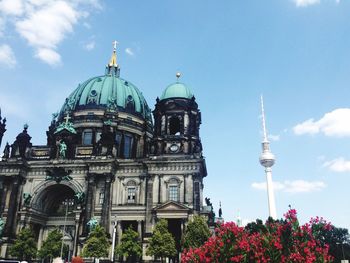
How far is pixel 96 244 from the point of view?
43562 millimetres

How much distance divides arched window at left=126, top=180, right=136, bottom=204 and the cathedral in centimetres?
7

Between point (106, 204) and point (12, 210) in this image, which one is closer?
point (106, 204)

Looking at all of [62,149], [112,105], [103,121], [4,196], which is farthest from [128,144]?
[4,196]

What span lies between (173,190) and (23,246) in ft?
64.5

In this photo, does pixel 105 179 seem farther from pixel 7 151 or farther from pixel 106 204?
pixel 7 151

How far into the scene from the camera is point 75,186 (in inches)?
2083

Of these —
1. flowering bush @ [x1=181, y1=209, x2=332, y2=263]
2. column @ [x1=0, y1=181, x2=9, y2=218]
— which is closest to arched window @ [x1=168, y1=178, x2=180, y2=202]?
column @ [x1=0, y1=181, x2=9, y2=218]

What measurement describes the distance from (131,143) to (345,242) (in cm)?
6369

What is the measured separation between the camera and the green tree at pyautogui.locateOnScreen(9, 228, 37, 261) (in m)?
46.7

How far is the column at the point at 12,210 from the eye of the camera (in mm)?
50169

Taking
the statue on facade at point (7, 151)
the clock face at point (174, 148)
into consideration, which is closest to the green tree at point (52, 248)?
the statue on facade at point (7, 151)

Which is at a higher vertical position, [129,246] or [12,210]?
[12,210]

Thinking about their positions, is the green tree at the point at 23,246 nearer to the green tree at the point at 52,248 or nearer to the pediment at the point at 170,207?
the green tree at the point at 52,248

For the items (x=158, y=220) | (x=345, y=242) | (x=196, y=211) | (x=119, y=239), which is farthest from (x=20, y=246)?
(x=345, y=242)
